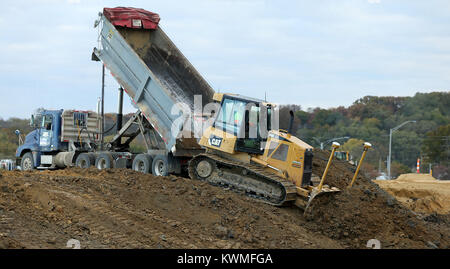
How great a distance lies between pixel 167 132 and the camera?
16047mm

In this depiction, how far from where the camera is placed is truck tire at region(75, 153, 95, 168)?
1869 cm

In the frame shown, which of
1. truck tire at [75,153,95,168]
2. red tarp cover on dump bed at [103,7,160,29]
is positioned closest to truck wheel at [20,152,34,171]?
truck tire at [75,153,95,168]

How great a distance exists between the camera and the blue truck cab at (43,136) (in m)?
20.9

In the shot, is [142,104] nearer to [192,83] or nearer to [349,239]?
[192,83]

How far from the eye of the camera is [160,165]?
54.1 ft

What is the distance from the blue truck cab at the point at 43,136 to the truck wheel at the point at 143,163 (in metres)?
5.08

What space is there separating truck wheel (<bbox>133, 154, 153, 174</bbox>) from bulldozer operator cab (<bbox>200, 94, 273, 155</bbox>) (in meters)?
3.17

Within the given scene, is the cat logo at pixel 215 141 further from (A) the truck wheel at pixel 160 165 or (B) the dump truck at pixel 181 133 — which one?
(A) the truck wheel at pixel 160 165

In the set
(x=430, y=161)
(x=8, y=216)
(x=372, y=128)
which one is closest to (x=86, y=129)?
(x=8, y=216)

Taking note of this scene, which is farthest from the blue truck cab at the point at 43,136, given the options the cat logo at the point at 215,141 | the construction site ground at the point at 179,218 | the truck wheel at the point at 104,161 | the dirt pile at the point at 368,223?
the dirt pile at the point at 368,223

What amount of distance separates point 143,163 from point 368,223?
7673mm

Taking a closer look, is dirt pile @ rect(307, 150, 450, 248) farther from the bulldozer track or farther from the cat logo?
the cat logo

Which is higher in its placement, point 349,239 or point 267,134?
point 267,134
